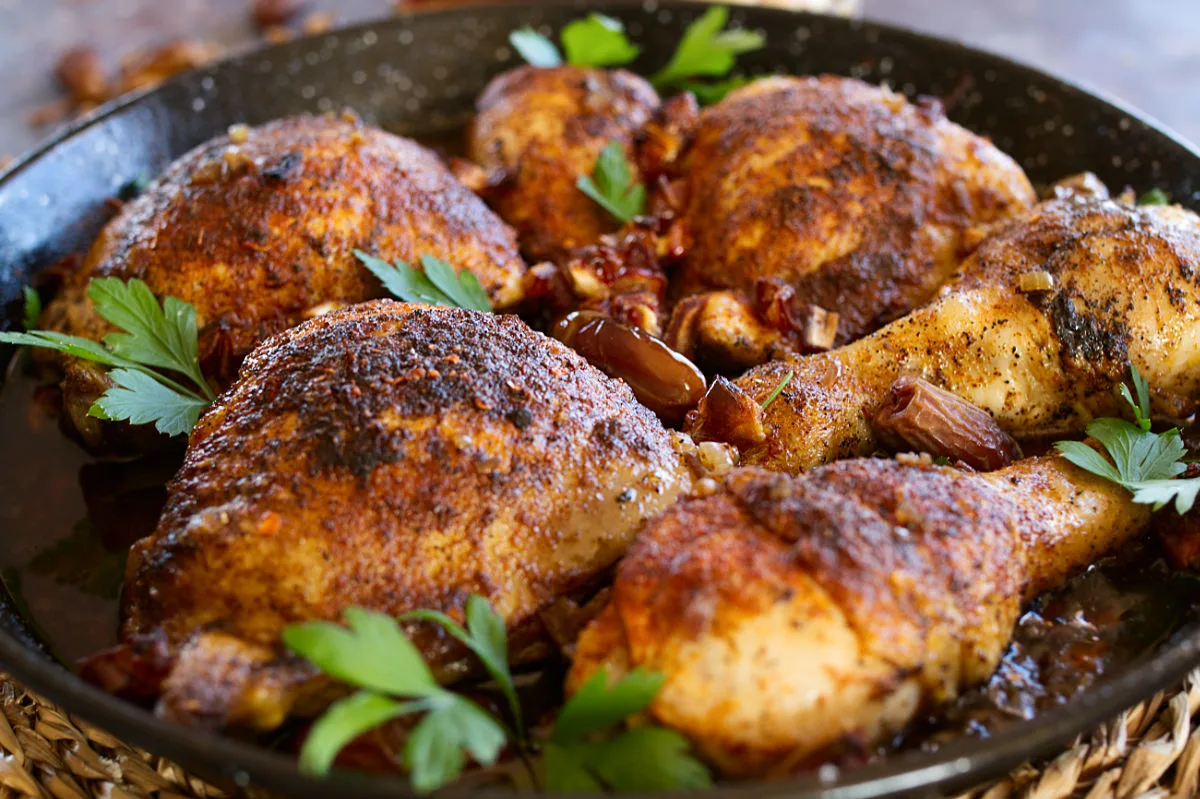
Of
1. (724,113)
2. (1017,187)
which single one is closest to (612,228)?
(724,113)

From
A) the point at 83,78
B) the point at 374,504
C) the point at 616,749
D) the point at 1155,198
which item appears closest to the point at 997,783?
the point at 616,749

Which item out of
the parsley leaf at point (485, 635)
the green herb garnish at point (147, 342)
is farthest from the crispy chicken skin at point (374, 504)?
the green herb garnish at point (147, 342)

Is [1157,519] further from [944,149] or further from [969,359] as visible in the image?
[944,149]

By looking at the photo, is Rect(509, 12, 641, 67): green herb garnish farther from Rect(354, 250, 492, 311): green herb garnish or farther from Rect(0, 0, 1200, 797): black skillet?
Rect(354, 250, 492, 311): green herb garnish

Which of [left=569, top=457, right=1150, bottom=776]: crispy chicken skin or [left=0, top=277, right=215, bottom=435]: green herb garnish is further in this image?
[left=0, top=277, right=215, bottom=435]: green herb garnish

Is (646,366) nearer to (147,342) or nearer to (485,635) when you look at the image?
(485,635)

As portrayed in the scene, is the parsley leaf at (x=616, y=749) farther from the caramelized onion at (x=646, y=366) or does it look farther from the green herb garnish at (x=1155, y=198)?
the green herb garnish at (x=1155, y=198)

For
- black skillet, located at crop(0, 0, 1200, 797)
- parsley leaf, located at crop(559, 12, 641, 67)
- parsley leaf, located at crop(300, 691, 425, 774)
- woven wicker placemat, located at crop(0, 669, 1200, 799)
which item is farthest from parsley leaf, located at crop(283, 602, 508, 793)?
parsley leaf, located at crop(559, 12, 641, 67)
